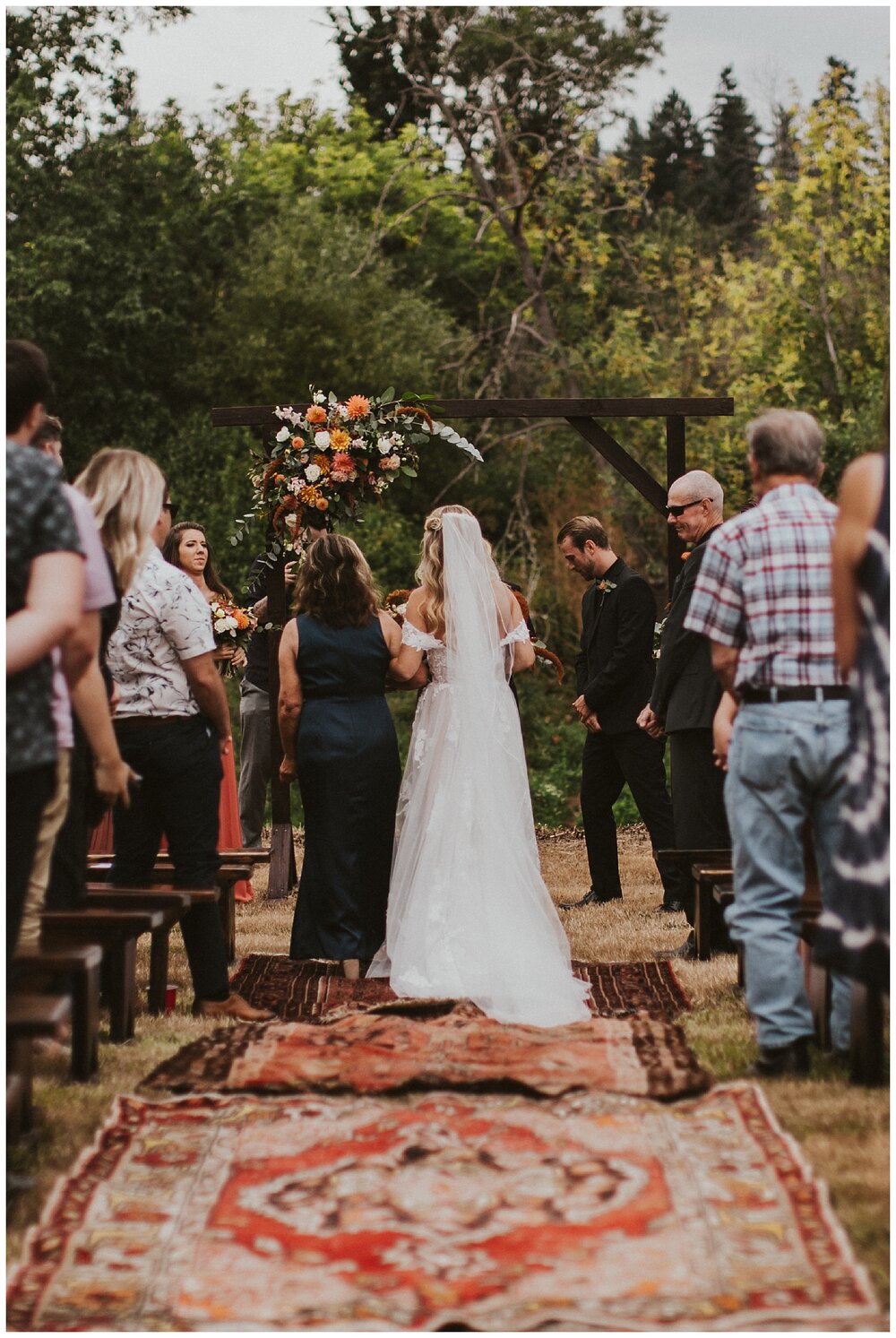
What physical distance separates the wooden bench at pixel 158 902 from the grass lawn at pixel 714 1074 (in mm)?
149

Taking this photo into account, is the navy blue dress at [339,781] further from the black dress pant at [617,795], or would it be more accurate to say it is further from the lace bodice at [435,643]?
the black dress pant at [617,795]

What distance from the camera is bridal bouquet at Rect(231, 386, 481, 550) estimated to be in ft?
27.2

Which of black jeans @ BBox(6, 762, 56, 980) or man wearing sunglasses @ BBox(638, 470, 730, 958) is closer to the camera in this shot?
black jeans @ BBox(6, 762, 56, 980)

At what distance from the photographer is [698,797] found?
23.1ft

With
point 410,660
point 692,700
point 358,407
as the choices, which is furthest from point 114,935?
point 358,407

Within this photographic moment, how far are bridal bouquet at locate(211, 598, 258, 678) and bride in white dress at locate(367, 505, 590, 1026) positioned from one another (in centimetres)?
198

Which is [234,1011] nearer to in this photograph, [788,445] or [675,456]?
[788,445]

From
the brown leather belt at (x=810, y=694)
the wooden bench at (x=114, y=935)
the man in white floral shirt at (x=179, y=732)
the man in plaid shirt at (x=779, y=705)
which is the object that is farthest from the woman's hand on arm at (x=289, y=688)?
the brown leather belt at (x=810, y=694)

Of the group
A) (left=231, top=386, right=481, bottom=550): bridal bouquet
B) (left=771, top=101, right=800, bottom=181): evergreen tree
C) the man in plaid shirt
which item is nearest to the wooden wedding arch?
(left=231, top=386, right=481, bottom=550): bridal bouquet

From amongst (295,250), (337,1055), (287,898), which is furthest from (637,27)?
(337,1055)

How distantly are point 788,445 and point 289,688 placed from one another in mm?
2884

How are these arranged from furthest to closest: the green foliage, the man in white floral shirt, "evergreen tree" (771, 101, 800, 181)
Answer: "evergreen tree" (771, 101, 800, 181)
the green foliage
the man in white floral shirt

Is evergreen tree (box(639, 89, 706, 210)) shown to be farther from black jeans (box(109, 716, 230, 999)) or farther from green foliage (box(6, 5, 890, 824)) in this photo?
black jeans (box(109, 716, 230, 999))

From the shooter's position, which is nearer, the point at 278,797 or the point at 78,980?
the point at 78,980
